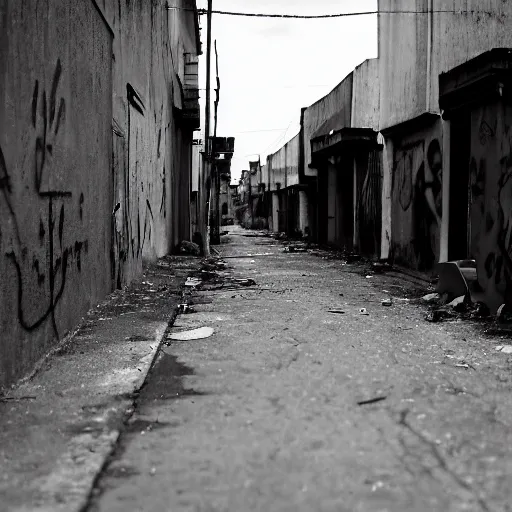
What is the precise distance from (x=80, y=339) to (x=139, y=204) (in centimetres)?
476

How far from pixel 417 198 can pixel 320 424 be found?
803 centimetres

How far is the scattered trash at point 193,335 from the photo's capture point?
16.2ft

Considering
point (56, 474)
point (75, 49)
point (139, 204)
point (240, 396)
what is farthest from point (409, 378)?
point (139, 204)

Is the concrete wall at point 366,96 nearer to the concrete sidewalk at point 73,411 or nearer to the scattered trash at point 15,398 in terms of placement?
the concrete sidewalk at point 73,411

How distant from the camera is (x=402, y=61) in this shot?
1094 centimetres

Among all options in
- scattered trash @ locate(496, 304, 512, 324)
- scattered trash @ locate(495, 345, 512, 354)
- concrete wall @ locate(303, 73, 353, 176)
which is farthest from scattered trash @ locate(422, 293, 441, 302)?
concrete wall @ locate(303, 73, 353, 176)

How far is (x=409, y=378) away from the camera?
3.72m

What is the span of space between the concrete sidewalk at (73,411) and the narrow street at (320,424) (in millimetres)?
104

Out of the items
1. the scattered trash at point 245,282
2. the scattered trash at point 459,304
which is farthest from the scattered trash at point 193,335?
the scattered trash at point 245,282

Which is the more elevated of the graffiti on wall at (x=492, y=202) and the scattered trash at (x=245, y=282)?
the graffiti on wall at (x=492, y=202)

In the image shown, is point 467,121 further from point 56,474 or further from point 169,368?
point 56,474

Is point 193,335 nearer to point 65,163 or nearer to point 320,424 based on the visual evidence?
point 65,163

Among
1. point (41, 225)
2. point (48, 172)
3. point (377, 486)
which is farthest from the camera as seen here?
point (48, 172)

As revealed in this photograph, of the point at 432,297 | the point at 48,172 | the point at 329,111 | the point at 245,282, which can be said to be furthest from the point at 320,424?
the point at 329,111
